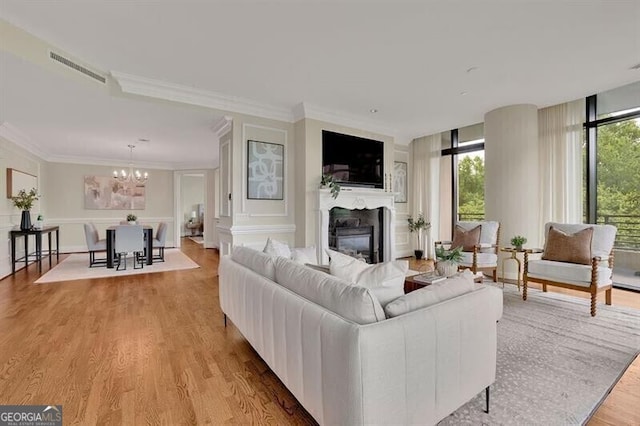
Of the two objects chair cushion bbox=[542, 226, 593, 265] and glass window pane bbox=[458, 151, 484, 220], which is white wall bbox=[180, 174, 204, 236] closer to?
glass window pane bbox=[458, 151, 484, 220]

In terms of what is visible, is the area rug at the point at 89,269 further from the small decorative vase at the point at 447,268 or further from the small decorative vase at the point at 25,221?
the small decorative vase at the point at 447,268

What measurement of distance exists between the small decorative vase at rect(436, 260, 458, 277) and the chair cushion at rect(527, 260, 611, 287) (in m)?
1.48

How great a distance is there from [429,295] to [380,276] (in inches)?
10.3

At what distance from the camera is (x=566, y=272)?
3359 millimetres

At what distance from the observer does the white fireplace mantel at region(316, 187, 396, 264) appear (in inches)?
187

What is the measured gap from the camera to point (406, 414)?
124 centimetres

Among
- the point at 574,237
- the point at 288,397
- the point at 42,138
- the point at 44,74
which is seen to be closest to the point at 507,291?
the point at 574,237

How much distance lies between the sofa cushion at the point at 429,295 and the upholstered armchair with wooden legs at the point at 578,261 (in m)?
2.50

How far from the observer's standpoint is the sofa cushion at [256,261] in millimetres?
2094

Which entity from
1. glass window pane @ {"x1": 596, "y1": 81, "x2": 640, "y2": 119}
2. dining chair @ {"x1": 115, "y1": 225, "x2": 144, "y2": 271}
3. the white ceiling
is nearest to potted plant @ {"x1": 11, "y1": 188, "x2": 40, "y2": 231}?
the white ceiling

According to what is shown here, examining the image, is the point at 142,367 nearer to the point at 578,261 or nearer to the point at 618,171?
the point at 578,261

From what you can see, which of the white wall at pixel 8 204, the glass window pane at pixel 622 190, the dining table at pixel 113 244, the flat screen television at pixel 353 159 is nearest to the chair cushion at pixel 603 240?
the glass window pane at pixel 622 190

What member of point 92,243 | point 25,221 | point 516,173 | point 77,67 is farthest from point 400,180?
point 25,221

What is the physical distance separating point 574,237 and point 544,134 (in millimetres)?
2184
